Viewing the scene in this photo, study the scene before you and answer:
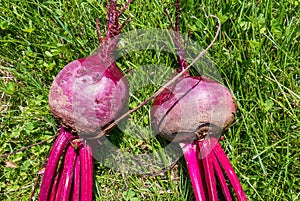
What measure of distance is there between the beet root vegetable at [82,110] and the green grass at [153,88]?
0.92 ft

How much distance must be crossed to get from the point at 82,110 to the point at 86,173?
14.0 inches

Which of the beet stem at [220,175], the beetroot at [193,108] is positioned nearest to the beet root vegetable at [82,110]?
the beetroot at [193,108]

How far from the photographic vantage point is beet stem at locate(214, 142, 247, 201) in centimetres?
218

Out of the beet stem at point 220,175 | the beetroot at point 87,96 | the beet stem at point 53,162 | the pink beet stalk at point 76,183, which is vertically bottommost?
the beet stem at point 220,175

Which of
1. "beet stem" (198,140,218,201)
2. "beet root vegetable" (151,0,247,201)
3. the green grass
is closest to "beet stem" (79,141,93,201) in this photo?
the green grass

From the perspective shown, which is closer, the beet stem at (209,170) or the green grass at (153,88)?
the beet stem at (209,170)

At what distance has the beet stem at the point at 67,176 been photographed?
2.25 meters

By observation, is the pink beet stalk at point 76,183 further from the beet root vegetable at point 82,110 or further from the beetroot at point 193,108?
the beetroot at point 193,108

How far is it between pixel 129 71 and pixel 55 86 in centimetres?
55

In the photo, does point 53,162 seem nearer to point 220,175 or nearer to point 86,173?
point 86,173

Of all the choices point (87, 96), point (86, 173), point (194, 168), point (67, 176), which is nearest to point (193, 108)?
point (194, 168)

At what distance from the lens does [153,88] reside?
8.54 ft

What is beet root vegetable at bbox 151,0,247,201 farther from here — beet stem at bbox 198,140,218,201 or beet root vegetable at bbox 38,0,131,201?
beet root vegetable at bbox 38,0,131,201

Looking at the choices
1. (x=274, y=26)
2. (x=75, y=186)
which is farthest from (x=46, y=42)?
(x=274, y=26)
